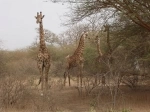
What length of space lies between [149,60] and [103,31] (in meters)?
2.63

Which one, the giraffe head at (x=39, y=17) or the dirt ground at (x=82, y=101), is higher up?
the giraffe head at (x=39, y=17)

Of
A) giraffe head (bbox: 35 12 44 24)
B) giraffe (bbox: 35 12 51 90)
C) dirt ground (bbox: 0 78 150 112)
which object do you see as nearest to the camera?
dirt ground (bbox: 0 78 150 112)

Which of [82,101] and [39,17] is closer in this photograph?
[82,101]

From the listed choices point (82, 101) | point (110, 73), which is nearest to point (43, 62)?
point (82, 101)

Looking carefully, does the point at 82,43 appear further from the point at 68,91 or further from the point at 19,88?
the point at 19,88

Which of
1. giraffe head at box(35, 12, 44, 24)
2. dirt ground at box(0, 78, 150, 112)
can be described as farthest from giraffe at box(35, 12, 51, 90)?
dirt ground at box(0, 78, 150, 112)

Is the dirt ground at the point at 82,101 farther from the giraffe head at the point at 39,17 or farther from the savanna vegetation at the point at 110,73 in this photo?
the giraffe head at the point at 39,17

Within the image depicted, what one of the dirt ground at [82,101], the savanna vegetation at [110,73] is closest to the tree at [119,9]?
the savanna vegetation at [110,73]

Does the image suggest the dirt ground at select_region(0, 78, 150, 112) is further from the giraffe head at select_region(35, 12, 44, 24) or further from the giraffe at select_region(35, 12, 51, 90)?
the giraffe head at select_region(35, 12, 44, 24)

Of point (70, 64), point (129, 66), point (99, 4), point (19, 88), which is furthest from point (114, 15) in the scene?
→ point (19, 88)

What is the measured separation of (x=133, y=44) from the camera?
12297 millimetres

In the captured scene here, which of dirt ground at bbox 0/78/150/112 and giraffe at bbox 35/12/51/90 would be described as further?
giraffe at bbox 35/12/51/90

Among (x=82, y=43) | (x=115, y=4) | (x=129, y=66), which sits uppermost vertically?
(x=115, y=4)

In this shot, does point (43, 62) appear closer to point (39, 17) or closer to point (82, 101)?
point (39, 17)
